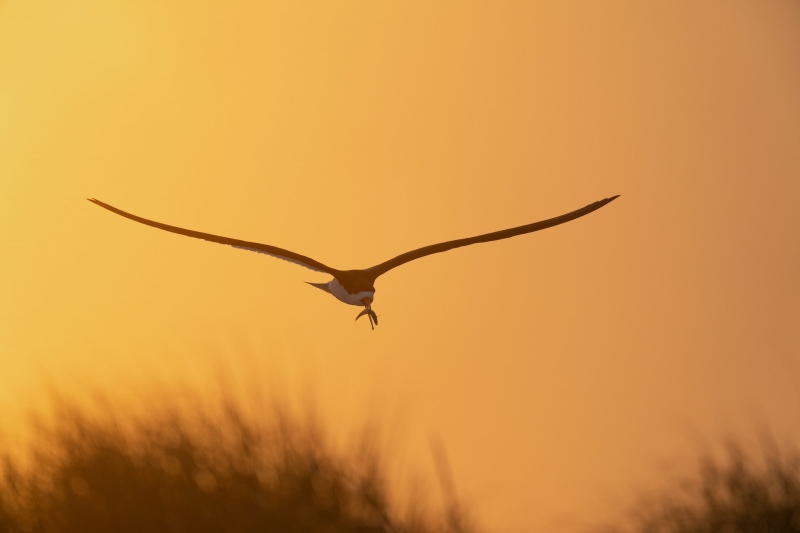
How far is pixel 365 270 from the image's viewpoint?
324 inches

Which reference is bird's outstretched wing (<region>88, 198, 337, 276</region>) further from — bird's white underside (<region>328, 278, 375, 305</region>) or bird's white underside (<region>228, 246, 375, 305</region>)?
bird's white underside (<region>328, 278, 375, 305</region>)

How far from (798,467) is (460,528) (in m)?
3.67

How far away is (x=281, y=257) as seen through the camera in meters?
7.96

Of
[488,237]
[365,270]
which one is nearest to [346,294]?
[365,270]

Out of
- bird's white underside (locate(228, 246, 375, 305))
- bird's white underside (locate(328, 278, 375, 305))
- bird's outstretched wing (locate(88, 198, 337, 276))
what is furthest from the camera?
bird's white underside (locate(328, 278, 375, 305))

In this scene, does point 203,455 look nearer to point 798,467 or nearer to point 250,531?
point 250,531

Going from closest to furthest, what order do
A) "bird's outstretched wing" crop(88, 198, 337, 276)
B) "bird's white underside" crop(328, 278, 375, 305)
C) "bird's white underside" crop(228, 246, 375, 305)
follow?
"bird's outstretched wing" crop(88, 198, 337, 276) → "bird's white underside" crop(228, 246, 375, 305) → "bird's white underside" crop(328, 278, 375, 305)

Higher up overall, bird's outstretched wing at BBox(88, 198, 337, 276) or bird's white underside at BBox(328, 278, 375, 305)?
bird's outstretched wing at BBox(88, 198, 337, 276)

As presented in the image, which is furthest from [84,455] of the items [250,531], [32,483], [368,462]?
[368,462]

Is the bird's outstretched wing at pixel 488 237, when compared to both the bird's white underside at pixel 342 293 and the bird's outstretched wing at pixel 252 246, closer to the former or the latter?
the bird's white underside at pixel 342 293

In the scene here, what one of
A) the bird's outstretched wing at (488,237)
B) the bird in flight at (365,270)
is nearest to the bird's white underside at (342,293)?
the bird in flight at (365,270)

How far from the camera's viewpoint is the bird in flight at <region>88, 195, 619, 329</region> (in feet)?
25.9

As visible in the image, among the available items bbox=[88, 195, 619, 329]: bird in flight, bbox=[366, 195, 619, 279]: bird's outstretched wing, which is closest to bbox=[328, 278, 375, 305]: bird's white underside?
bbox=[88, 195, 619, 329]: bird in flight

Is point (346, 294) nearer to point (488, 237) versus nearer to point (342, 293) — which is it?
point (342, 293)
